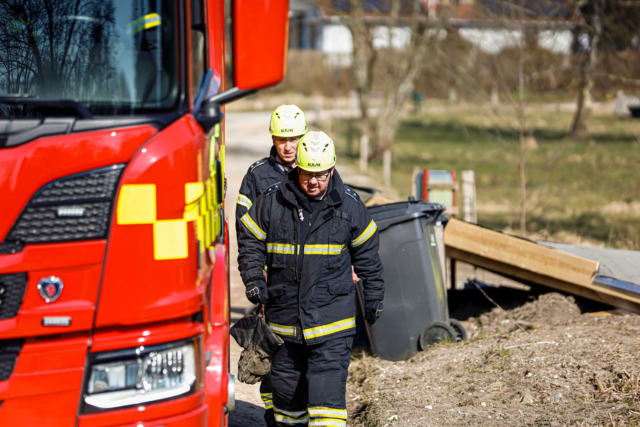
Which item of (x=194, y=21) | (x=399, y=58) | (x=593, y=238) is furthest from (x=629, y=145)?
(x=194, y=21)

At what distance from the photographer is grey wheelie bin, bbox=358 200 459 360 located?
5.51m

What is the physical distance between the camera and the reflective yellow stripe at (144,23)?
2.89 metres

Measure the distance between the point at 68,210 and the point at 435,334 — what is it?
11.8 ft

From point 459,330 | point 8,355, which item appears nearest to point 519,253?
point 459,330

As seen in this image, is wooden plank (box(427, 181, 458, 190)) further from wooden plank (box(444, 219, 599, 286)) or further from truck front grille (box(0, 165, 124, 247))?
truck front grille (box(0, 165, 124, 247))

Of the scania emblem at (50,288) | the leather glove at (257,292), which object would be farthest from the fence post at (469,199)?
the scania emblem at (50,288)

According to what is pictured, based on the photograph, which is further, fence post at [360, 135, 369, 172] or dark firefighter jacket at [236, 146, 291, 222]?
fence post at [360, 135, 369, 172]

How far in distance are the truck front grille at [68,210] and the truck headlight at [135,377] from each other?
1.51ft

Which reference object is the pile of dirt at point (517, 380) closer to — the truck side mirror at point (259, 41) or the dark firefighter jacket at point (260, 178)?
the dark firefighter jacket at point (260, 178)

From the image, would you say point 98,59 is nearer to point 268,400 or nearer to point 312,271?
point 312,271

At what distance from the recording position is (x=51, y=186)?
101 inches

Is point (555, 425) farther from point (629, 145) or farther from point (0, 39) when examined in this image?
point (629, 145)

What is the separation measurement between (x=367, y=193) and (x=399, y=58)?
13.6 m

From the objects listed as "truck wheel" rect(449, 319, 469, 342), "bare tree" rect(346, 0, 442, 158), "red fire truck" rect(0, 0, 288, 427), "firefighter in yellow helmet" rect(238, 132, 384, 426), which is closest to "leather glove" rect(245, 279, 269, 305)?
"firefighter in yellow helmet" rect(238, 132, 384, 426)
